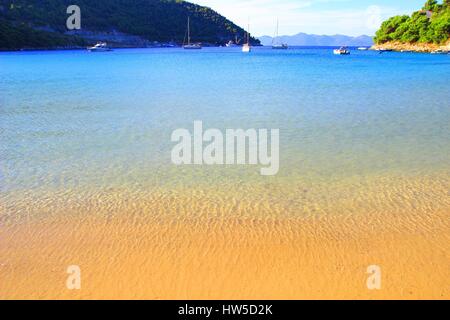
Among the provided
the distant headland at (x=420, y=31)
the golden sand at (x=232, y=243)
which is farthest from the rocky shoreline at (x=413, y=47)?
the golden sand at (x=232, y=243)

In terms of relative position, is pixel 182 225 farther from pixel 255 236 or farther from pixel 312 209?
pixel 312 209

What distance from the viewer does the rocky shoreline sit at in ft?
371

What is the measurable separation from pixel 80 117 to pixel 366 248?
15.7m

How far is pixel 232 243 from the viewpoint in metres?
6.87

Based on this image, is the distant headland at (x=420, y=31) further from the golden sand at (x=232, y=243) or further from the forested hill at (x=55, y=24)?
the golden sand at (x=232, y=243)

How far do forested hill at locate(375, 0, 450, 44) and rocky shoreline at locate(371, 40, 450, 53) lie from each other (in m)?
1.09

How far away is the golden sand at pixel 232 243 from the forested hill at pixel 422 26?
123472mm

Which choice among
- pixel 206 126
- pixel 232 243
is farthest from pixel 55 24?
pixel 232 243

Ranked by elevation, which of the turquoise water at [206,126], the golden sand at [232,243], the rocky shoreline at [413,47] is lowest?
the golden sand at [232,243]

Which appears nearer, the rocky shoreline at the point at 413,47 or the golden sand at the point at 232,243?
the golden sand at the point at 232,243

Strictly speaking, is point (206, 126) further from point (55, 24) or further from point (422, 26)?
point (55, 24)

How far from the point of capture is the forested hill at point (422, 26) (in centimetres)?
11394

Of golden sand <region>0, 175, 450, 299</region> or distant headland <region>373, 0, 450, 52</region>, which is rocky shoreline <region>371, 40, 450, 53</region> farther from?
golden sand <region>0, 175, 450, 299</region>
